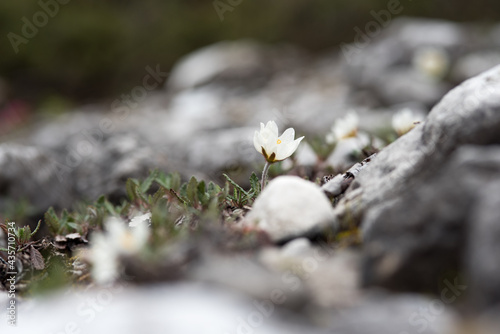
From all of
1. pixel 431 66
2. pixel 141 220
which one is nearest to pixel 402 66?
pixel 431 66

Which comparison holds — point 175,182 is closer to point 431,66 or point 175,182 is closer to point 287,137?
point 287,137

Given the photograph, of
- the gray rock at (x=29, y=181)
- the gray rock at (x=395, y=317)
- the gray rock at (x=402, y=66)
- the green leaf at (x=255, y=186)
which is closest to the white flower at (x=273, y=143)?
the green leaf at (x=255, y=186)

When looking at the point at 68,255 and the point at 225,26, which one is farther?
the point at 225,26

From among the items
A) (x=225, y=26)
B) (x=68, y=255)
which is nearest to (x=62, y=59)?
(x=225, y=26)

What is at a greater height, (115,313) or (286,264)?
(115,313)

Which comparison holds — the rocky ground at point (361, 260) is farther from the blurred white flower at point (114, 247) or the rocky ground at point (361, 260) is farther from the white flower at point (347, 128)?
the white flower at point (347, 128)

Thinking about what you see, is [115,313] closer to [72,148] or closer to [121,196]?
[121,196]
